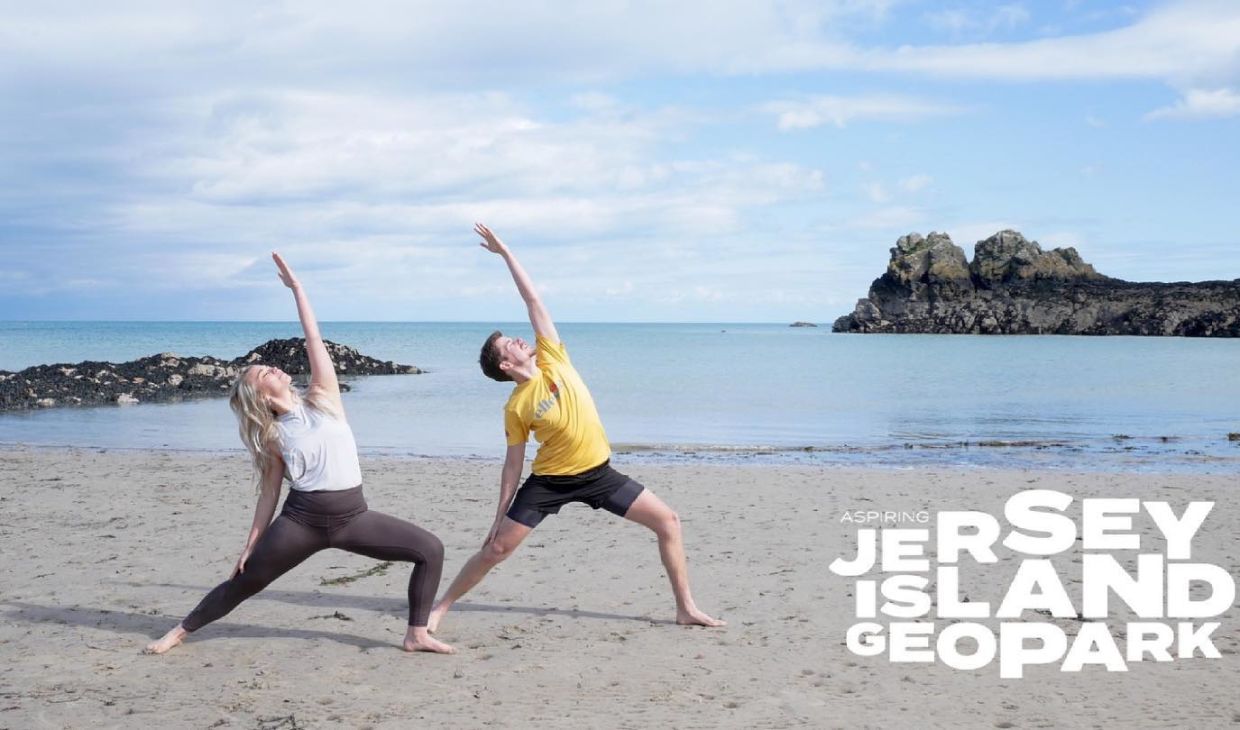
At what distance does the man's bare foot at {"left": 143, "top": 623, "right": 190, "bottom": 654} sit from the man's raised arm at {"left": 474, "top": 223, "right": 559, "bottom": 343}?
8.81 ft

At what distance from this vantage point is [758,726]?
16.2 feet

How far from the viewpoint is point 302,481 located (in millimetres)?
5742

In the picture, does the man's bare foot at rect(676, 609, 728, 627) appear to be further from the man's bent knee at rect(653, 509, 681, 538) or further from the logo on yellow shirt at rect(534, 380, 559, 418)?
the logo on yellow shirt at rect(534, 380, 559, 418)

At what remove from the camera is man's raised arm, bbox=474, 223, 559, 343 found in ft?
20.4

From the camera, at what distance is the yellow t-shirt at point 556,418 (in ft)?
19.5

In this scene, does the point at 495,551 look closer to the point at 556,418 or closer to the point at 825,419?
the point at 556,418

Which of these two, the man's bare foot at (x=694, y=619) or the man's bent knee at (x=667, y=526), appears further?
the man's bare foot at (x=694, y=619)

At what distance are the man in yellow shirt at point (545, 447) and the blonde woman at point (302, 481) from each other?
571mm

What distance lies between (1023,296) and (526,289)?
124 meters

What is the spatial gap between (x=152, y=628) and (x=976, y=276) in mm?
126170

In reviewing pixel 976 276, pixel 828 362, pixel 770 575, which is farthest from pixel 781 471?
pixel 976 276

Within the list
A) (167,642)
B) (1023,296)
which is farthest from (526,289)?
(1023,296)

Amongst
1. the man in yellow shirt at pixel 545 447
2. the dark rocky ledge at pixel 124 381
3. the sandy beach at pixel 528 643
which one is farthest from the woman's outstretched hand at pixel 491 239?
the dark rocky ledge at pixel 124 381

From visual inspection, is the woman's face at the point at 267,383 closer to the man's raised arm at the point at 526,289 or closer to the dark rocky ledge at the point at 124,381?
the man's raised arm at the point at 526,289
